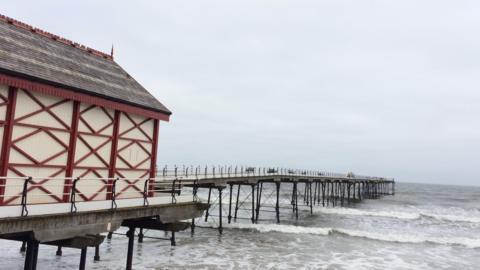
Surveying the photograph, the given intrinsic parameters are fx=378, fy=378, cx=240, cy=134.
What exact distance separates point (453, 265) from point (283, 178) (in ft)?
71.5

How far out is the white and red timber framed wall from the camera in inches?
422

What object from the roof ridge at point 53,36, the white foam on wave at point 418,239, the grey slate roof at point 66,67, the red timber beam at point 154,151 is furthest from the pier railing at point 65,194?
the white foam on wave at point 418,239

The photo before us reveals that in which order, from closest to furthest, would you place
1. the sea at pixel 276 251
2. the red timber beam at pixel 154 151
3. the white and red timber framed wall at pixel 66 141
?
the white and red timber framed wall at pixel 66 141
the red timber beam at pixel 154 151
the sea at pixel 276 251

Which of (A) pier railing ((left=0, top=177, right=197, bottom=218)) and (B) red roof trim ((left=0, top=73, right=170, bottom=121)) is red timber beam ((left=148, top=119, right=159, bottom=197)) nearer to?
(B) red roof trim ((left=0, top=73, right=170, bottom=121))

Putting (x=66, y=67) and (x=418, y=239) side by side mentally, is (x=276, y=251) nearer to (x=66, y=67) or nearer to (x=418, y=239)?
(x=418, y=239)

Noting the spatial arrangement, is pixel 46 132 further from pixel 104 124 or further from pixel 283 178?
pixel 283 178

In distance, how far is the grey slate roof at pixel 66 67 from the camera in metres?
11.3

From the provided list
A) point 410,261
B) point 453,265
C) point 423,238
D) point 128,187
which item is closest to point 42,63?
point 128,187

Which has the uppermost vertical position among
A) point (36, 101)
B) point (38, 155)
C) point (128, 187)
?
point (36, 101)

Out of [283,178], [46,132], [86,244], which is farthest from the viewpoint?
[283,178]

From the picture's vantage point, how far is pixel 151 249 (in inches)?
772

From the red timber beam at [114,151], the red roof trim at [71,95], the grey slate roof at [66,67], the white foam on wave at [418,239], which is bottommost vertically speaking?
the white foam on wave at [418,239]

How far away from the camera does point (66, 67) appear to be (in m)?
13.3

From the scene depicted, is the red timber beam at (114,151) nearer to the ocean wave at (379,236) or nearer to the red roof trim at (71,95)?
the red roof trim at (71,95)
